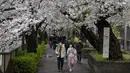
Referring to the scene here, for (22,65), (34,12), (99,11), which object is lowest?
(22,65)

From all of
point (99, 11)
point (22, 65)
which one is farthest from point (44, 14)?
point (22, 65)

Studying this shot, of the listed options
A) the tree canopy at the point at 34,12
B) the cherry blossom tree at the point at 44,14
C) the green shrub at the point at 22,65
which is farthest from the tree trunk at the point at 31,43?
the green shrub at the point at 22,65

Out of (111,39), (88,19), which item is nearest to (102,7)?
(88,19)

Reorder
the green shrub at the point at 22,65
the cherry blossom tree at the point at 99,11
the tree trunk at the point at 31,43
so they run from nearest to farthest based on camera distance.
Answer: the cherry blossom tree at the point at 99,11
the green shrub at the point at 22,65
the tree trunk at the point at 31,43

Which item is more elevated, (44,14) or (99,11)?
(99,11)

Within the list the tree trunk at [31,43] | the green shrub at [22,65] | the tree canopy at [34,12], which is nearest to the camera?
the tree canopy at [34,12]

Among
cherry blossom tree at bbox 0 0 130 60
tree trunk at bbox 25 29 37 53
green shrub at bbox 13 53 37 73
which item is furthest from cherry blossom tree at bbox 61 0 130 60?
tree trunk at bbox 25 29 37 53

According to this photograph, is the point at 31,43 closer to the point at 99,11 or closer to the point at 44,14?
the point at 99,11

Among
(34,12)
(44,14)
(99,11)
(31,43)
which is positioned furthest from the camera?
(31,43)

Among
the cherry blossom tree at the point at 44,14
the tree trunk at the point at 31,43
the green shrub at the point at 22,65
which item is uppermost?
the cherry blossom tree at the point at 44,14

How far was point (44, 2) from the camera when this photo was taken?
1178 centimetres

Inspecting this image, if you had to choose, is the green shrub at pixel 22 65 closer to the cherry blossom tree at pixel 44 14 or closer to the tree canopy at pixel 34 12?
the cherry blossom tree at pixel 44 14

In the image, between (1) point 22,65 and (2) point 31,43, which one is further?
(2) point 31,43

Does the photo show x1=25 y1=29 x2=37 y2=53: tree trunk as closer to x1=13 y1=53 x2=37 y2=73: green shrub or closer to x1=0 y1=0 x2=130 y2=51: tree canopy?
x1=0 y1=0 x2=130 y2=51: tree canopy
